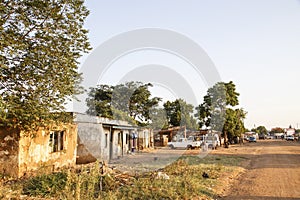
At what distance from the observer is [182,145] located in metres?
37.2

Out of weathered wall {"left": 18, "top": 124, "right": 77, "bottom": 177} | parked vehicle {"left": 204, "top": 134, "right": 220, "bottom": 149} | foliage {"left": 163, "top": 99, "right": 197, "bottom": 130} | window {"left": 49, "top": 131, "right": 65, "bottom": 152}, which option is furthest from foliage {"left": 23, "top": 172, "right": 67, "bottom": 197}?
foliage {"left": 163, "top": 99, "right": 197, "bottom": 130}

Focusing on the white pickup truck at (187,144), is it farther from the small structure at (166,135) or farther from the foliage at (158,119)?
the foliage at (158,119)

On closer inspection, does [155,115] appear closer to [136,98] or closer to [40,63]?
[136,98]

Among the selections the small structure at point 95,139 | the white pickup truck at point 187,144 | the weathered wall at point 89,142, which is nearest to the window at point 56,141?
the small structure at point 95,139

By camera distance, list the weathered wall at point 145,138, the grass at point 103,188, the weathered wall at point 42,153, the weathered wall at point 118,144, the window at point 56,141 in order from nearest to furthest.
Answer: the grass at point 103,188, the weathered wall at point 42,153, the window at point 56,141, the weathered wall at point 118,144, the weathered wall at point 145,138

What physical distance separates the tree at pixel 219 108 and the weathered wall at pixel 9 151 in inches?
1305

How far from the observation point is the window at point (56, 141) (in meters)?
14.8

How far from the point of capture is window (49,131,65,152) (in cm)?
1475

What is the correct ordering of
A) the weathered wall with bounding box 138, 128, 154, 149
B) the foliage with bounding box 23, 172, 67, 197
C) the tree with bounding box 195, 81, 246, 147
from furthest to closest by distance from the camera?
the tree with bounding box 195, 81, 246, 147, the weathered wall with bounding box 138, 128, 154, 149, the foliage with bounding box 23, 172, 67, 197

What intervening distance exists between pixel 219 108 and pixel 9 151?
112ft

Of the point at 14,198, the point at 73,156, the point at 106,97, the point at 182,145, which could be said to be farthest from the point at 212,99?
the point at 14,198

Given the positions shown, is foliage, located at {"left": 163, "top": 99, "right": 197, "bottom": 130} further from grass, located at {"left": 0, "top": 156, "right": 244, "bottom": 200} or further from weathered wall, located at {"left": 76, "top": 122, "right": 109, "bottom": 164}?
grass, located at {"left": 0, "top": 156, "right": 244, "bottom": 200}

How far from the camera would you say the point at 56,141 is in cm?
1545

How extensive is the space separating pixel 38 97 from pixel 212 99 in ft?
111
